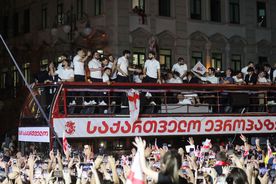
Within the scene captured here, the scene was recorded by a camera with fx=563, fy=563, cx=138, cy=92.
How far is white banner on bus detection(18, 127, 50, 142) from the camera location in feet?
48.5

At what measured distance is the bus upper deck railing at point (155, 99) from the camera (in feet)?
49.6

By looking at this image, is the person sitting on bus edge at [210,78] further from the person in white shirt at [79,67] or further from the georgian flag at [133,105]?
the person in white shirt at [79,67]

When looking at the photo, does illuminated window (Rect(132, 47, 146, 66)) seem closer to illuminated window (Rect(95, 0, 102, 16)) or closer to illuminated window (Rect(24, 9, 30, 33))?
illuminated window (Rect(95, 0, 102, 16))

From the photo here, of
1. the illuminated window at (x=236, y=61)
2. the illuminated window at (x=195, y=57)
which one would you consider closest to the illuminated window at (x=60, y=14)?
the illuminated window at (x=195, y=57)

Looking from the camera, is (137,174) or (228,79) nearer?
(137,174)

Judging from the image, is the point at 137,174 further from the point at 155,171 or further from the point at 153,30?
the point at 153,30

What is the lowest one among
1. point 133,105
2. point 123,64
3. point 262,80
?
point 133,105

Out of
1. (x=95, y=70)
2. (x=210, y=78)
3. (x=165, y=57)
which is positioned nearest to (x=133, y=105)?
(x=95, y=70)

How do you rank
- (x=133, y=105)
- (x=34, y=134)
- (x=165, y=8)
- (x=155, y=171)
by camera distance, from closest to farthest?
1. (x=155, y=171)
2. (x=34, y=134)
3. (x=133, y=105)
4. (x=165, y=8)

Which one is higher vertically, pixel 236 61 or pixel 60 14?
pixel 60 14

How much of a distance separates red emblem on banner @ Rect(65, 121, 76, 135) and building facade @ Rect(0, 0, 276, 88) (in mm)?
13311

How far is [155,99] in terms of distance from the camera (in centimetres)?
1703

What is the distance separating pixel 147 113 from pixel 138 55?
14.4m

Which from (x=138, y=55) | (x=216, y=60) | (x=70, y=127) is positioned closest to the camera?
(x=70, y=127)
